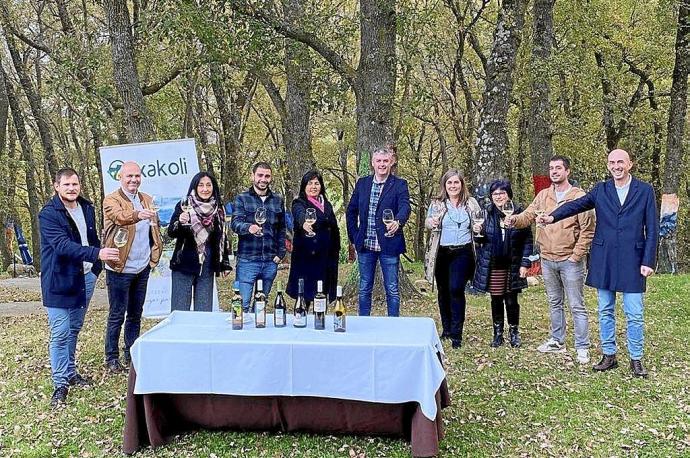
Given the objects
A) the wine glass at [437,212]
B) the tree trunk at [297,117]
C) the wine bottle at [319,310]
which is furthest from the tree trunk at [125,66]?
the wine bottle at [319,310]

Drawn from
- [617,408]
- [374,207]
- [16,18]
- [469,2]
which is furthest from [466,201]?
[16,18]

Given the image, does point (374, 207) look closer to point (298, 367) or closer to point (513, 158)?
point (298, 367)

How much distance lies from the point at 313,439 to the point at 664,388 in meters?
3.07

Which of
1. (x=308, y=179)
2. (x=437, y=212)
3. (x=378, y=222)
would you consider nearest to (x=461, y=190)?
(x=437, y=212)

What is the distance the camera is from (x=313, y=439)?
423cm

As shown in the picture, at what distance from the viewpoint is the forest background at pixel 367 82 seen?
8680 mm

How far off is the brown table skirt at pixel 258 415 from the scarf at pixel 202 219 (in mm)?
1927

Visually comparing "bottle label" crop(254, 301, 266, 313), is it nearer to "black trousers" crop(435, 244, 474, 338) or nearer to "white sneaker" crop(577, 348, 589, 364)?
"black trousers" crop(435, 244, 474, 338)

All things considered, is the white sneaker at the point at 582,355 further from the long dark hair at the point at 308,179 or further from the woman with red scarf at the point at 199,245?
the woman with red scarf at the point at 199,245

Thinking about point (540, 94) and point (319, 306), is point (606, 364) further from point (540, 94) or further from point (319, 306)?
point (540, 94)

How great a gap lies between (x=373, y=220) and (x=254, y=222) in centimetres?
116

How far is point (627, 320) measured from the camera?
5539mm

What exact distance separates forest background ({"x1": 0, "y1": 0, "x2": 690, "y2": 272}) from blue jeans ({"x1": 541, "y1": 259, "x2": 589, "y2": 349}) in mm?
2376

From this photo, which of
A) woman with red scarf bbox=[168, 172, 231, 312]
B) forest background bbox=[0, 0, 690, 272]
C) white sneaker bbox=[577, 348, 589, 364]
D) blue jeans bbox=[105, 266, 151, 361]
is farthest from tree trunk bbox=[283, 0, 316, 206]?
white sneaker bbox=[577, 348, 589, 364]
